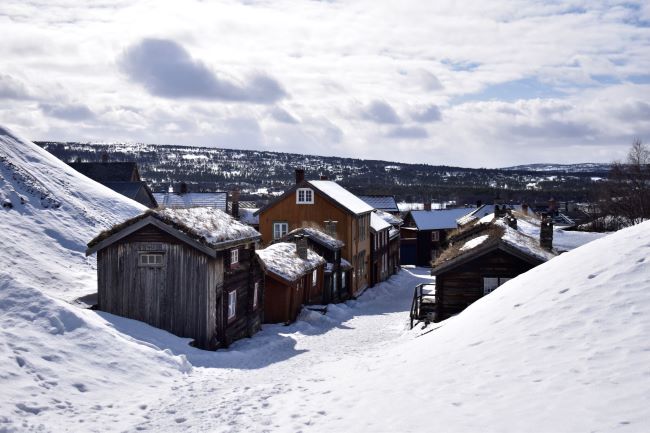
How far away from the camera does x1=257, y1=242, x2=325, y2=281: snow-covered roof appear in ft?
103

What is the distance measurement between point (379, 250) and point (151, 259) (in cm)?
3620

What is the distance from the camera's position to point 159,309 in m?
22.5

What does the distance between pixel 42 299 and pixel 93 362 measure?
336 centimetres

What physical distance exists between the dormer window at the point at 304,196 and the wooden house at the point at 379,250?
8587mm

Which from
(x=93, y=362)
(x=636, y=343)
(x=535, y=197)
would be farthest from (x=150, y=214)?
(x=535, y=197)

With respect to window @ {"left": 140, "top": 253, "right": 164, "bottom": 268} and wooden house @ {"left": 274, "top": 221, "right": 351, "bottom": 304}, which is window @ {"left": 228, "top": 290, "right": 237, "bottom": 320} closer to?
window @ {"left": 140, "top": 253, "right": 164, "bottom": 268}

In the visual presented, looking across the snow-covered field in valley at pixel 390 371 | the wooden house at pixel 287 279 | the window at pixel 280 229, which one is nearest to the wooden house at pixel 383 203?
the window at pixel 280 229

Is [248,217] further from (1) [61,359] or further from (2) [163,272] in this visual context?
(1) [61,359]

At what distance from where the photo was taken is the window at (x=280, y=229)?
48.1m

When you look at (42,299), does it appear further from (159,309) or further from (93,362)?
(159,309)

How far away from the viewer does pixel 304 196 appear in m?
47.9

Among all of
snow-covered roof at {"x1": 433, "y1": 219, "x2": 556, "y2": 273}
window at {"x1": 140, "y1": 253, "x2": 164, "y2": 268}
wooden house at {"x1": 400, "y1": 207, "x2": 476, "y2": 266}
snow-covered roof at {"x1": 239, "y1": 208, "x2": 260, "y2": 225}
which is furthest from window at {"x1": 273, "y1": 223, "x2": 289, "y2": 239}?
wooden house at {"x1": 400, "y1": 207, "x2": 476, "y2": 266}

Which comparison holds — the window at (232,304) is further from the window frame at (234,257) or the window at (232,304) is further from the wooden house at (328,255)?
the wooden house at (328,255)

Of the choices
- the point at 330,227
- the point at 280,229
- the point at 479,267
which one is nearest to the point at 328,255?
the point at 330,227
